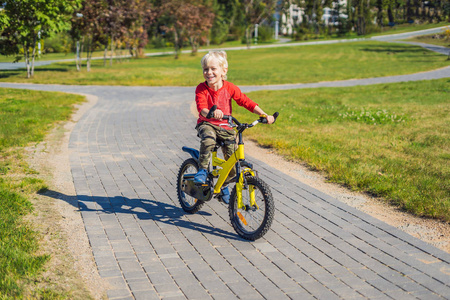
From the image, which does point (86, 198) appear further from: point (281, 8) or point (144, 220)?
point (281, 8)

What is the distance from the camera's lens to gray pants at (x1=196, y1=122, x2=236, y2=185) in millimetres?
5365

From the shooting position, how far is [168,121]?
12.7 meters

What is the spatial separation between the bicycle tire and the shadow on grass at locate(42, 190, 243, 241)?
3.7 inches

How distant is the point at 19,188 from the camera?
266 inches

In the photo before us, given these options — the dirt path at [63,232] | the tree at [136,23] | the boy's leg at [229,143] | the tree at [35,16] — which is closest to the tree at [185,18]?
the tree at [136,23]

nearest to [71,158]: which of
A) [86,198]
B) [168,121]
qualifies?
[86,198]

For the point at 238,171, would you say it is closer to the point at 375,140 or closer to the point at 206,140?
the point at 206,140

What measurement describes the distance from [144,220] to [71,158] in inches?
139

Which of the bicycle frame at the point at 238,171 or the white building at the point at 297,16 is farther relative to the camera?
the white building at the point at 297,16

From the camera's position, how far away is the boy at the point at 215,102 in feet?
17.0

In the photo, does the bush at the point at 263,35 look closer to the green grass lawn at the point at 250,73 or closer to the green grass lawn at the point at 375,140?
the green grass lawn at the point at 250,73

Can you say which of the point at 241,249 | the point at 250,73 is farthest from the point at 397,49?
the point at 241,249

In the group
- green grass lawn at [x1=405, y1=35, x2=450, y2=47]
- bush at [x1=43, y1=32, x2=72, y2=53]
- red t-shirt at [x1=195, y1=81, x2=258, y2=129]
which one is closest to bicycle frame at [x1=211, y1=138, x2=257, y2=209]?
red t-shirt at [x1=195, y1=81, x2=258, y2=129]

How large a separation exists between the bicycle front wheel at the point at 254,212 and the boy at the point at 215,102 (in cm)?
38
